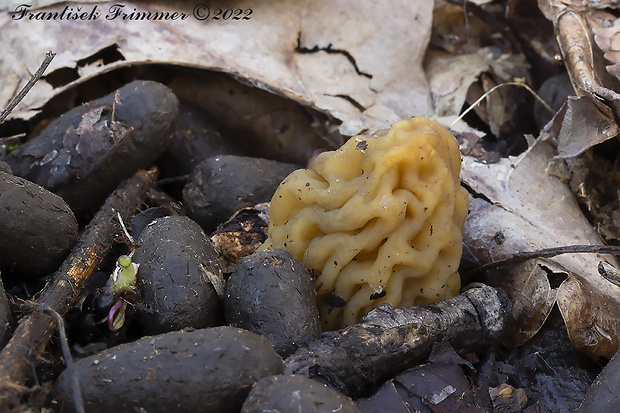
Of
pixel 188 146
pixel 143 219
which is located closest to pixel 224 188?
pixel 143 219

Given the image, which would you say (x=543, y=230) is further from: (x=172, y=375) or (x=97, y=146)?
(x=97, y=146)

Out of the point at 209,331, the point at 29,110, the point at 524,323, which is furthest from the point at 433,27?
the point at 209,331

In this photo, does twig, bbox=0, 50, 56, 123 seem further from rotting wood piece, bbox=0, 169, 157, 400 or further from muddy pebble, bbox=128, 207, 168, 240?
muddy pebble, bbox=128, 207, 168, 240

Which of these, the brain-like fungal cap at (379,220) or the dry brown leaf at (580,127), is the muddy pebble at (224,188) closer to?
the brain-like fungal cap at (379,220)

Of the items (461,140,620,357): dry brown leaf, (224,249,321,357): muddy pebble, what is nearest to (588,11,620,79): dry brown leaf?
(461,140,620,357): dry brown leaf

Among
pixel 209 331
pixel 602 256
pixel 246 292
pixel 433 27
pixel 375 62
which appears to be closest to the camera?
pixel 209 331

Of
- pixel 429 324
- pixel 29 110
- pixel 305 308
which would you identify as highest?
pixel 29 110

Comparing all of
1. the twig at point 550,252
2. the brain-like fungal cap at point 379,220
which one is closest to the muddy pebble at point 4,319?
the brain-like fungal cap at point 379,220

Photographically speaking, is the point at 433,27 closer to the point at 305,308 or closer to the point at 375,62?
the point at 375,62
